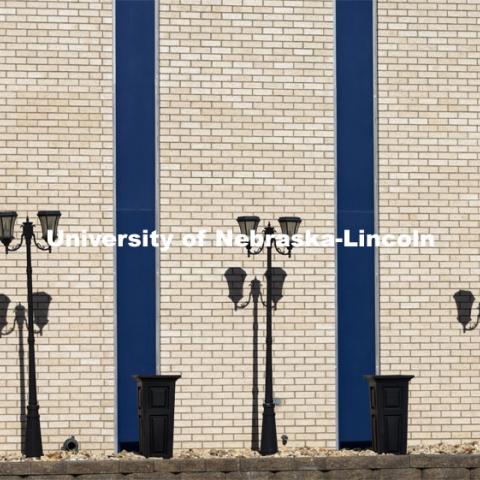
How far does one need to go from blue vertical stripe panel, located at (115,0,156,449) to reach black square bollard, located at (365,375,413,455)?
413cm

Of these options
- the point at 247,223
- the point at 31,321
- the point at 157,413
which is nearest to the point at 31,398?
the point at 31,321

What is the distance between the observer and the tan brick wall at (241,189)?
24.6m

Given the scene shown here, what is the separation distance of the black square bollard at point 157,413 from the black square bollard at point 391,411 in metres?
3.40

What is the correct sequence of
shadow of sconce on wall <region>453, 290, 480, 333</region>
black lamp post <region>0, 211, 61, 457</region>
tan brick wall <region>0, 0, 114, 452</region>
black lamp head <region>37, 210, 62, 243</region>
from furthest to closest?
shadow of sconce on wall <region>453, 290, 480, 333</region>, tan brick wall <region>0, 0, 114, 452</region>, black lamp head <region>37, 210, 62, 243</region>, black lamp post <region>0, 211, 61, 457</region>

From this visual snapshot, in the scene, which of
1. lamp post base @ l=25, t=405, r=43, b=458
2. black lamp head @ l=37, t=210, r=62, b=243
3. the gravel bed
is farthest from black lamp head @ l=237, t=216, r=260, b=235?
lamp post base @ l=25, t=405, r=43, b=458

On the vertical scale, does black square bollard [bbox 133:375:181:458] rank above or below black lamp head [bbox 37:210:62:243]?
below

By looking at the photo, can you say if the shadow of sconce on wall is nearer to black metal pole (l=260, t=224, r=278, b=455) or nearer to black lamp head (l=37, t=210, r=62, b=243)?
black metal pole (l=260, t=224, r=278, b=455)

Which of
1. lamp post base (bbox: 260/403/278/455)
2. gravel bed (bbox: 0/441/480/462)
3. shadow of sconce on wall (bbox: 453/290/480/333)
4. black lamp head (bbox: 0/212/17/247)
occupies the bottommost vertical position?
gravel bed (bbox: 0/441/480/462)

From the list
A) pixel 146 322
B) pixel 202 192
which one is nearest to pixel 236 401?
pixel 146 322

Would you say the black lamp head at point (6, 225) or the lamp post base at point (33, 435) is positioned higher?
the black lamp head at point (6, 225)

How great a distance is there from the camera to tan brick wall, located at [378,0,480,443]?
2508cm

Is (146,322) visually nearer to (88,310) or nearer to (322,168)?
(88,310)

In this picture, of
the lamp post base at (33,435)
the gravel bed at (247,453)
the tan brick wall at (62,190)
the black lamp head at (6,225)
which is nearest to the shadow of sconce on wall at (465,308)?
the gravel bed at (247,453)

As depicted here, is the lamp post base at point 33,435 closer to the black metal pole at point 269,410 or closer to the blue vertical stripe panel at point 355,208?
the black metal pole at point 269,410
